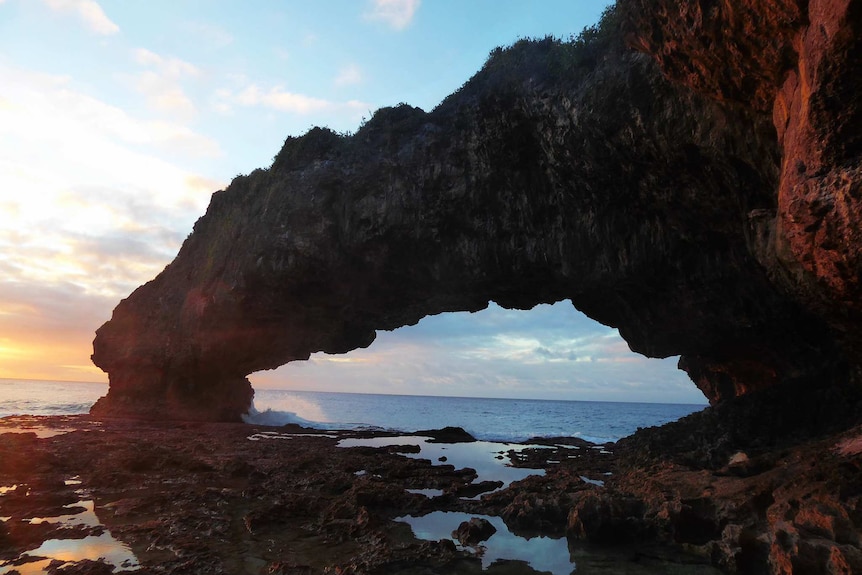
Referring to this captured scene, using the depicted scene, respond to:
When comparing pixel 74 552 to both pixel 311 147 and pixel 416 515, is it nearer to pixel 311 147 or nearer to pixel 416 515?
pixel 416 515

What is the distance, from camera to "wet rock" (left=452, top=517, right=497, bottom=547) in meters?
9.78

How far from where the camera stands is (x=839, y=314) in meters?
9.97

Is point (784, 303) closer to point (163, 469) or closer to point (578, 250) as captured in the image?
point (578, 250)

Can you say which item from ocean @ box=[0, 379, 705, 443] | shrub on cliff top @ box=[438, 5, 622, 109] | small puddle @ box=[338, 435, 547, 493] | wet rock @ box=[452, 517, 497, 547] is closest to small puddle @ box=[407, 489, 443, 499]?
small puddle @ box=[338, 435, 547, 493]

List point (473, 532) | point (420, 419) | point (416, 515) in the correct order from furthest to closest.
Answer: point (420, 419), point (416, 515), point (473, 532)

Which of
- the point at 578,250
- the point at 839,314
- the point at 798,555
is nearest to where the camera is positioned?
the point at 798,555

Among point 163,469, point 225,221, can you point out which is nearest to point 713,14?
point 163,469

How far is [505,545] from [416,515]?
3.20 meters

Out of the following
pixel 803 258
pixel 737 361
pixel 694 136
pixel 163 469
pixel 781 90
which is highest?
pixel 694 136

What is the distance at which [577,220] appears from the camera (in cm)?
2244

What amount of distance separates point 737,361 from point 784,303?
8828mm

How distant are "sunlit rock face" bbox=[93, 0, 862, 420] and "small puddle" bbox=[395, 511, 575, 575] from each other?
7.44 meters

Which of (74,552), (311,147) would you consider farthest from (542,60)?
(74,552)

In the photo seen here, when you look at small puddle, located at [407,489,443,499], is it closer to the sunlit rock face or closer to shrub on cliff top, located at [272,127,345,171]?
the sunlit rock face
